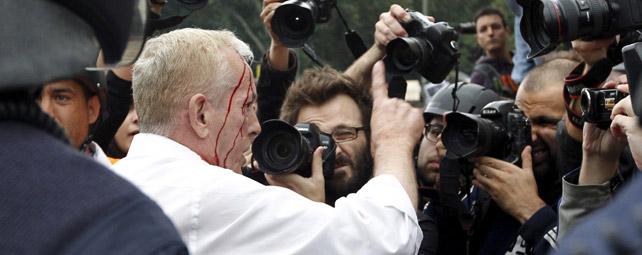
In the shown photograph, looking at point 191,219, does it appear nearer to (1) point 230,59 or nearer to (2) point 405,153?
(1) point 230,59

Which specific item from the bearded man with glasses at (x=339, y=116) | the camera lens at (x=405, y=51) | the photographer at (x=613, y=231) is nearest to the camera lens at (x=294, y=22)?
the bearded man with glasses at (x=339, y=116)

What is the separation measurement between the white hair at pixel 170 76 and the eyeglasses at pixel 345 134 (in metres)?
1.33

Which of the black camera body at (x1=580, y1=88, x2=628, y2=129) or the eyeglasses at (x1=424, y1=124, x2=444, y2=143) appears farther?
the eyeglasses at (x1=424, y1=124, x2=444, y2=143)

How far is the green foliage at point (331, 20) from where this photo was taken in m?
9.92

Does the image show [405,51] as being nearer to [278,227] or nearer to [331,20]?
[278,227]

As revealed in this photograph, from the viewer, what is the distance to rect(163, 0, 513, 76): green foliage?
9.92m

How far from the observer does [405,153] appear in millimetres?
3396

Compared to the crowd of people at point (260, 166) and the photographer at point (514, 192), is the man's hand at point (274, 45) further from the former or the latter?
the photographer at point (514, 192)

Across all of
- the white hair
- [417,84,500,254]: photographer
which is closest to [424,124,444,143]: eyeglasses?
[417,84,500,254]: photographer

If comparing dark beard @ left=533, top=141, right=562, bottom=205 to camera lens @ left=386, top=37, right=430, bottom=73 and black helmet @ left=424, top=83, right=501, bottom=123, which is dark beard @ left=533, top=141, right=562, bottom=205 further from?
camera lens @ left=386, top=37, right=430, bottom=73

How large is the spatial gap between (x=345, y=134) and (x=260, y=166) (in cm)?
71

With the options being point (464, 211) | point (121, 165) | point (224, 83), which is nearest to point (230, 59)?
point (224, 83)

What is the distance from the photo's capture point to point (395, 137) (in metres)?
3.45

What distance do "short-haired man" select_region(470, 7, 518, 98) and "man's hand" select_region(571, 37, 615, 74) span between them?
10.4 feet
